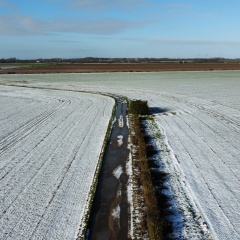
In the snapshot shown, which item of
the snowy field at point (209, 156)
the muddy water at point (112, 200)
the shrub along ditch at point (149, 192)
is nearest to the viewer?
the shrub along ditch at point (149, 192)

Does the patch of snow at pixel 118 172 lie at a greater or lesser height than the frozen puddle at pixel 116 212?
greater

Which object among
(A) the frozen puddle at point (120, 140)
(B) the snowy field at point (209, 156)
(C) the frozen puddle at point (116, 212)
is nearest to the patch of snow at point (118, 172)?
(B) the snowy field at point (209, 156)

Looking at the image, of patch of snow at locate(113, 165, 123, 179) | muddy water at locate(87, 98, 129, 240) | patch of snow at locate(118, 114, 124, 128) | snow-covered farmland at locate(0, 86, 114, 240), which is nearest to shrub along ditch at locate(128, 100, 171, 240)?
muddy water at locate(87, 98, 129, 240)

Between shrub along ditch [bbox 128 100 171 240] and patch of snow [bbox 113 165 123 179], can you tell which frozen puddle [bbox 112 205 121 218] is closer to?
shrub along ditch [bbox 128 100 171 240]

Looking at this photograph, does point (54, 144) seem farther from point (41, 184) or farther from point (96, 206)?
point (96, 206)

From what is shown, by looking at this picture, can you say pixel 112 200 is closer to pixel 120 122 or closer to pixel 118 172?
pixel 118 172

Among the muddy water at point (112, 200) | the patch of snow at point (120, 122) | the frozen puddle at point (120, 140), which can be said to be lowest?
the muddy water at point (112, 200)

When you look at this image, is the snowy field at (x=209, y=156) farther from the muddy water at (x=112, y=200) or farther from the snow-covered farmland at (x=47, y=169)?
the muddy water at (x=112, y=200)
